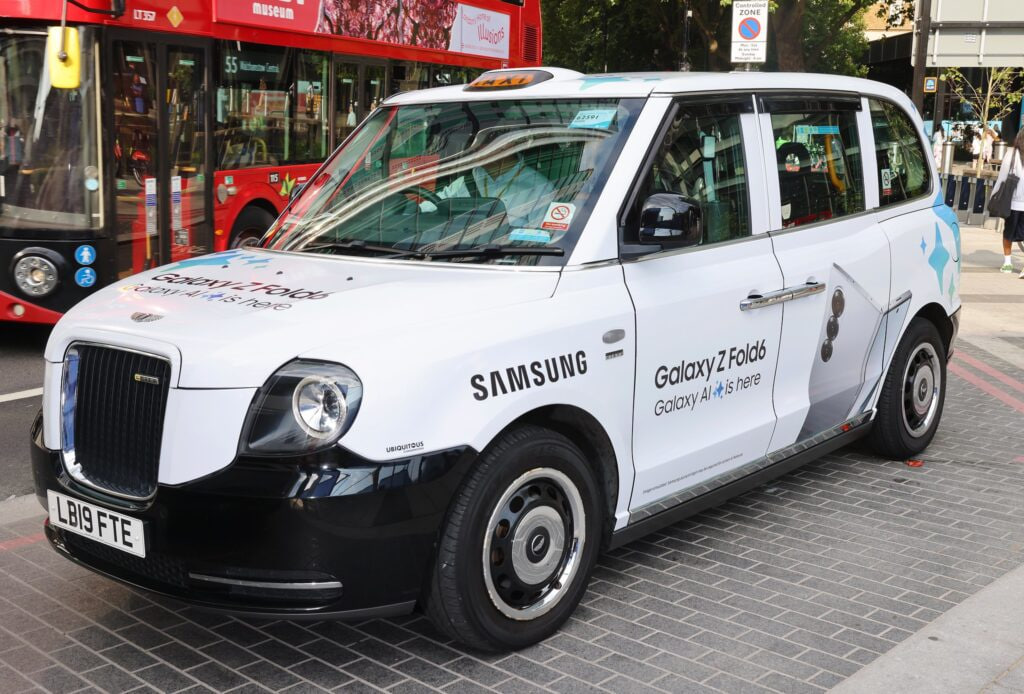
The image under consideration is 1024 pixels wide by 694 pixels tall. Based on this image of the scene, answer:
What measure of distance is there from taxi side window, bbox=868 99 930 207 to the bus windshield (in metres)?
6.05

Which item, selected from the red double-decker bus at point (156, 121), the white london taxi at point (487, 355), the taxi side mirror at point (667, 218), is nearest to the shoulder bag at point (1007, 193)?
the red double-decker bus at point (156, 121)

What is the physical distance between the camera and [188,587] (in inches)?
141

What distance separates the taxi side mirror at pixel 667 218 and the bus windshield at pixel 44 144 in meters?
6.29

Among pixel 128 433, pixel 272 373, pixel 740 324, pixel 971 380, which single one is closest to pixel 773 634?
pixel 740 324

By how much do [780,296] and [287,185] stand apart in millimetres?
7607

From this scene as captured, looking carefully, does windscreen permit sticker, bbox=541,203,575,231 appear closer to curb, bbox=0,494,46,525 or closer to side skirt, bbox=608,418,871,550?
side skirt, bbox=608,418,871,550

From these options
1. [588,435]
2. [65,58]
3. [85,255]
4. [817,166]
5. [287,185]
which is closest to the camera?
[588,435]

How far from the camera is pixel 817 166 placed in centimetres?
550

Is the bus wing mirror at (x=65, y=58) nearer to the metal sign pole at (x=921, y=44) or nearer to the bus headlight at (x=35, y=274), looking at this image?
the bus headlight at (x=35, y=274)

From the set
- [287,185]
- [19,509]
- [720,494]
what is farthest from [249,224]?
[720,494]

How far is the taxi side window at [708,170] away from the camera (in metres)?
4.59

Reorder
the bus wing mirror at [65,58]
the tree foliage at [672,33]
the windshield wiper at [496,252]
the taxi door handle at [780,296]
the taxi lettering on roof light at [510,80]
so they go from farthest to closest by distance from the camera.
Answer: the tree foliage at [672,33], the bus wing mirror at [65,58], the taxi lettering on roof light at [510,80], the taxi door handle at [780,296], the windshield wiper at [496,252]

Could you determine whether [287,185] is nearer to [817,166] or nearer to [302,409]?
[817,166]

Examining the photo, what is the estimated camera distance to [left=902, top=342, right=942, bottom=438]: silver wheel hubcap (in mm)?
6434
